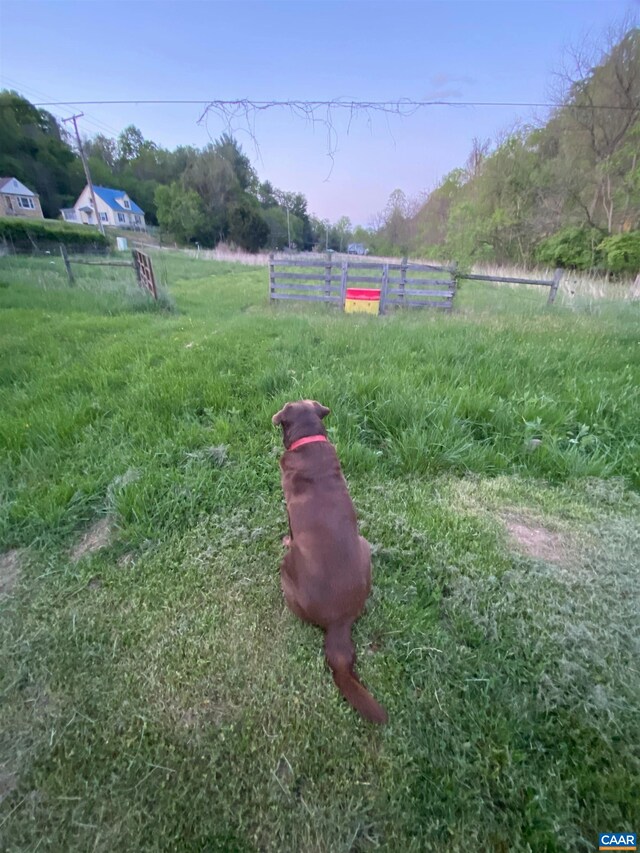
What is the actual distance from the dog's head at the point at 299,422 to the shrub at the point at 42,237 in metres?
21.4

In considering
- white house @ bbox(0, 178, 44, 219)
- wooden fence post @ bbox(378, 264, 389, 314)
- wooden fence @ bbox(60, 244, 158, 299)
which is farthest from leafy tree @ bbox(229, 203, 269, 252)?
wooden fence post @ bbox(378, 264, 389, 314)

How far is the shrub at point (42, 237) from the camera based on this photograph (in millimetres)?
18250

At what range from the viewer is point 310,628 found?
172cm

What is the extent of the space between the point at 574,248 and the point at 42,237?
29.6m

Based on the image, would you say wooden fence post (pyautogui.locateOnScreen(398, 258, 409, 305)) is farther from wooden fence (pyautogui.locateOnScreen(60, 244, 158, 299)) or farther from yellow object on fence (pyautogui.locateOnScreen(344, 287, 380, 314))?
wooden fence (pyautogui.locateOnScreen(60, 244, 158, 299))

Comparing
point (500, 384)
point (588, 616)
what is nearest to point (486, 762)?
point (588, 616)

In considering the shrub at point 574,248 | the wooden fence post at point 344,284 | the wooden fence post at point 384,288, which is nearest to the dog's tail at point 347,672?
the wooden fence post at point 384,288

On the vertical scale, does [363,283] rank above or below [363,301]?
above

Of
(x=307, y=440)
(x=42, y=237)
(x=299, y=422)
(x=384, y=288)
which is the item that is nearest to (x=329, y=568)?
(x=307, y=440)

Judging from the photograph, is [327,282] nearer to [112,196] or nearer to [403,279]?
[403,279]

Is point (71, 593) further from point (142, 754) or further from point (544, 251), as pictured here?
point (544, 251)

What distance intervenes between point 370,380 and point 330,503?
2175mm

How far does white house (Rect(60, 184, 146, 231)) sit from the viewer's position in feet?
131

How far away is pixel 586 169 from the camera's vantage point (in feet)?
62.5
